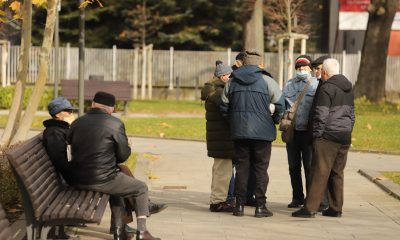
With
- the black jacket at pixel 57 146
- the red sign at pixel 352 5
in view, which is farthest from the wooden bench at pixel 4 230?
the red sign at pixel 352 5

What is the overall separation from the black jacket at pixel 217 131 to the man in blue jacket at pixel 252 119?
0.98 ft

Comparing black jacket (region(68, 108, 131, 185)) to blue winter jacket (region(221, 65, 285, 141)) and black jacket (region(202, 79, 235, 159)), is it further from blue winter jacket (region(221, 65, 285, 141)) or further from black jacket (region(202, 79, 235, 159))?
black jacket (region(202, 79, 235, 159))

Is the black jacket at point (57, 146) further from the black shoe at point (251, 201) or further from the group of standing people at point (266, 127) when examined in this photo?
the black shoe at point (251, 201)

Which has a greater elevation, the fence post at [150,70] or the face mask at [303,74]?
the face mask at [303,74]

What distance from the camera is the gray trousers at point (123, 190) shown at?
9.93 meters

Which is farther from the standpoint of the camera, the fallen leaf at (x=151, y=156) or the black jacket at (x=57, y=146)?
the fallen leaf at (x=151, y=156)

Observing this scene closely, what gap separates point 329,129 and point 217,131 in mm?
1279

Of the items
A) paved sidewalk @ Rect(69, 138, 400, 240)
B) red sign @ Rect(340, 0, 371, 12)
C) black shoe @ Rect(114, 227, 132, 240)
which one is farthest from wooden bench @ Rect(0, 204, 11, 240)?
red sign @ Rect(340, 0, 371, 12)

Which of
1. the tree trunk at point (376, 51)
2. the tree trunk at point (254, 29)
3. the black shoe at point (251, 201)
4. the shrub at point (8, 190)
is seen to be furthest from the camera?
the tree trunk at point (254, 29)

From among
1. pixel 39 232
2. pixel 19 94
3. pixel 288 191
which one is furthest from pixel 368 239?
pixel 19 94

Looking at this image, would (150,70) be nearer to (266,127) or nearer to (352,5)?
(352,5)

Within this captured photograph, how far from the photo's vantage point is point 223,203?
41.2 ft

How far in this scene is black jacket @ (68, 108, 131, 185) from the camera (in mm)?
9828

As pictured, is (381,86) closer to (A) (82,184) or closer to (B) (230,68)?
(B) (230,68)
